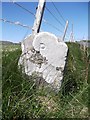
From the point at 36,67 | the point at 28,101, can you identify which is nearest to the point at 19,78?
the point at 28,101

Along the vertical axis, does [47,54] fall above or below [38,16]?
below

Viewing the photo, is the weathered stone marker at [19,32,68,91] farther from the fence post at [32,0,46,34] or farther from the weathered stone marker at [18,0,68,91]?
the fence post at [32,0,46,34]

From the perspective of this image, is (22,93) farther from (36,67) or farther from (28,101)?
(36,67)

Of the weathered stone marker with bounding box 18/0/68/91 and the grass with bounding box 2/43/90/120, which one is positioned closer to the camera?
the grass with bounding box 2/43/90/120

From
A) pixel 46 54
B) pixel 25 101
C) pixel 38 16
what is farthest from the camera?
pixel 38 16

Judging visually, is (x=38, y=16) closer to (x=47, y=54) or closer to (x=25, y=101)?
(x=47, y=54)

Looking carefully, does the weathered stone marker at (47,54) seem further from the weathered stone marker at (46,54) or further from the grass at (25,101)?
the grass at (25,101)

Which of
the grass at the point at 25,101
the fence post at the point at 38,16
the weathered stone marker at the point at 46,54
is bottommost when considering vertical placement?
the grass at the point at 25,101

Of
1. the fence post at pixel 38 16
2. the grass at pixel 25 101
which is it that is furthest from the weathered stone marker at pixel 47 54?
the grass at pixel 25 101

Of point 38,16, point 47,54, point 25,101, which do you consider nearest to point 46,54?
point 47,54

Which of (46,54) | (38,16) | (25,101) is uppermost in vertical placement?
(38,16)

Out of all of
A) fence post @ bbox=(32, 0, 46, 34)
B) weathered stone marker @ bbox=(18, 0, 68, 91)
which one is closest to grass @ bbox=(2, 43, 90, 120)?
weathered stone marker @ bbox=(18, 0, 68, 91)

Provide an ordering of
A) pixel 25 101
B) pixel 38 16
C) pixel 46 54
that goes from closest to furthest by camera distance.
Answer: pixel 25 101, pixel 46 54, pixel 38 16

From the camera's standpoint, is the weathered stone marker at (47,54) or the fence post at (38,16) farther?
the fence post at (38,16)
